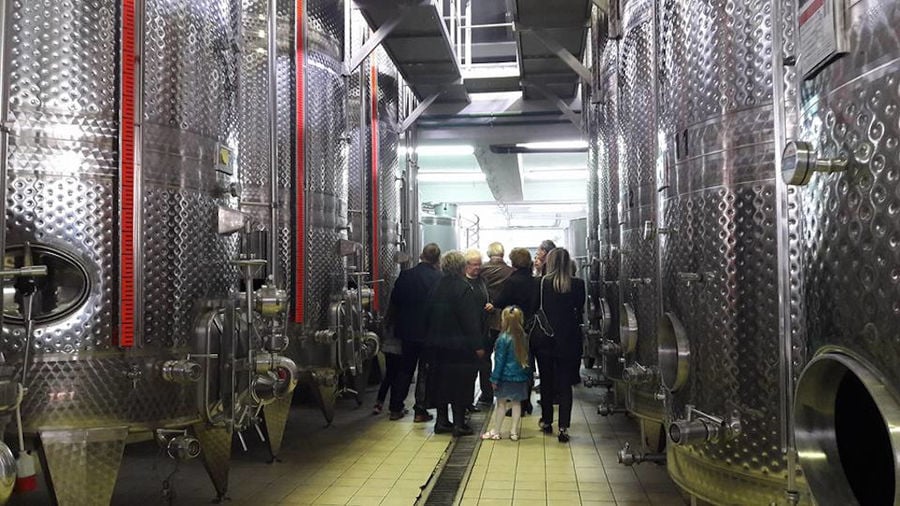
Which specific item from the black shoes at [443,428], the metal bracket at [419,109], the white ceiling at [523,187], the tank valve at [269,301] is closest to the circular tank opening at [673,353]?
the tank valve at [269,301]

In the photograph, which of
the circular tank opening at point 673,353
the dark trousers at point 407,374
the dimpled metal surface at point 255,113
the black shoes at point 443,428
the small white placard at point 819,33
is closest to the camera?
the small white placard at point 819,33

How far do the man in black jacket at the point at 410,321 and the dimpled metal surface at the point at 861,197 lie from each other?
16.2ft

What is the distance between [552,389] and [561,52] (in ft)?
9.76

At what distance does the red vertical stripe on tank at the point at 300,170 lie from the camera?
5.18 m

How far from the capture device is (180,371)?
331 cm

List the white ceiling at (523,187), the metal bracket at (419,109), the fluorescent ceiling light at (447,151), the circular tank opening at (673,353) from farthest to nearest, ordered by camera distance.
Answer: the white ceiling at (523,187), the fluorescent ceiling light at (447,151), the metal bracket at (419,109), the circular tank opening at (673,353)

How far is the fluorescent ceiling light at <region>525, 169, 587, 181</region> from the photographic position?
14781 mm

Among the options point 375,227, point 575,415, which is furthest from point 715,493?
point 375,227

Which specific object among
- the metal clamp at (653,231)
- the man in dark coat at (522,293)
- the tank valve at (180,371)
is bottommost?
the tank valve at (180,371)

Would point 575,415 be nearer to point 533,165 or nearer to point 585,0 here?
point 585,0

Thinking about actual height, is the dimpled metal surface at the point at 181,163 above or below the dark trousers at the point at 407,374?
above

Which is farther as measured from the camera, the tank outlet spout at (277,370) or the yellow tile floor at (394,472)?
the yellow tile floor at (394,472)

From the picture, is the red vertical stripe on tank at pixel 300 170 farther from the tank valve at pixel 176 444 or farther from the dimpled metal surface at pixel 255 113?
the tank valve at pixel 176 444

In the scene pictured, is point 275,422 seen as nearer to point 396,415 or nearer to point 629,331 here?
point 396,415
